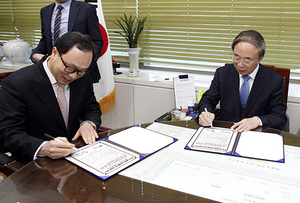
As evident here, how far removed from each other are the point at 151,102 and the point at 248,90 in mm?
1339

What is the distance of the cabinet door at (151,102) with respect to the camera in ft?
10.4

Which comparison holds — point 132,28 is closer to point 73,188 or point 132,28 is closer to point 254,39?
point 254,39

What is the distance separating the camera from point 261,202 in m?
1.00

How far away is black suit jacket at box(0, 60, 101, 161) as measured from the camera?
4.83ft

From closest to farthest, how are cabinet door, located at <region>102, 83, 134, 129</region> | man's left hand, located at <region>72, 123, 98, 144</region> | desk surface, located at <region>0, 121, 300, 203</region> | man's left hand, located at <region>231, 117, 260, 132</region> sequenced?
1. desk surface, located at <region>0, 121, 300, 203</region>
2. man's left hand, located at <region>72, 123, 98, 144</region>
3. man's left hand, located at <region>231, 117, 260, 132</region>
4. cabinet door, located at <region>102, 83, 134, 129</region>

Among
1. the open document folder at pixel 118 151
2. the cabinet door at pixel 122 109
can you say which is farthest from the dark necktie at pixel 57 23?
the open document folder at pixel 118 151

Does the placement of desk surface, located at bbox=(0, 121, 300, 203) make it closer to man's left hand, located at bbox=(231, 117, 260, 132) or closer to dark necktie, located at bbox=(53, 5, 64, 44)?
man's left hand, located at bbox=(231, 117, 260, 132)

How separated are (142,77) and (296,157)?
7.50 feet

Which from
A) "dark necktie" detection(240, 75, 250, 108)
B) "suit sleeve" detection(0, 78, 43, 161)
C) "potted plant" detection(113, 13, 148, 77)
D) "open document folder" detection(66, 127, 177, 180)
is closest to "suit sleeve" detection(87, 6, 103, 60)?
"potted plant" detection(113, 13, 148, 77)

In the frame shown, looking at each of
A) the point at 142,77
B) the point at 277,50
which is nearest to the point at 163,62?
the point at 142,77

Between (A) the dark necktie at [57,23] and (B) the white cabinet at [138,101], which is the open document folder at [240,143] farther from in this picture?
(A) the dark necktie at [57,23]

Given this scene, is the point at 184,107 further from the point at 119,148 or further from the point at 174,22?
the point at 119,148

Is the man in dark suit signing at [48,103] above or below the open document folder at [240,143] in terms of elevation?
above

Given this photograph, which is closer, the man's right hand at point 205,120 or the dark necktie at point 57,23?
the man's right hand at point 205,120
